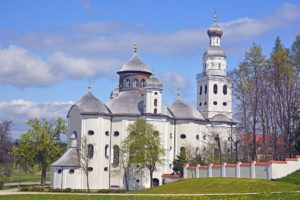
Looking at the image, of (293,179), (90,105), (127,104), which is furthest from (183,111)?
(293,179)

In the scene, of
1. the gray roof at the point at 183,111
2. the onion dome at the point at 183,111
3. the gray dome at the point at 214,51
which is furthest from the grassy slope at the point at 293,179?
the gray dome at the point at 214,51

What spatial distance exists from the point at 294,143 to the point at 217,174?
27.1ft

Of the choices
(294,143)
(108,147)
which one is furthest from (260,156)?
(108,147)

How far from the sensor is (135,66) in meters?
77.1

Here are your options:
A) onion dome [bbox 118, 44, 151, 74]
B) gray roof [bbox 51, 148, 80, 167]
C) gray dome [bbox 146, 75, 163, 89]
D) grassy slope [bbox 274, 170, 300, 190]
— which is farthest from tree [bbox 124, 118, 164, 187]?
grassy slope [bbox 274, 170, 300, 190]

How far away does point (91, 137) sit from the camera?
221ft

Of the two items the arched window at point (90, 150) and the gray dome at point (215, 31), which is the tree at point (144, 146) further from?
the gray dome at point (215, 31)

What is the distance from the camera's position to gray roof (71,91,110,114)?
67.9 m

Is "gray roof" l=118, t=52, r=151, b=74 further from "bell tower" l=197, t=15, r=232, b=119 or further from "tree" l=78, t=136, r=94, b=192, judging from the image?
"tree" l=78, t=136, r=94, b=192

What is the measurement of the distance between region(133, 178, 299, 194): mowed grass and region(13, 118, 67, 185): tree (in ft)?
96.5

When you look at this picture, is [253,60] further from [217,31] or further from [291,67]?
[217,31]

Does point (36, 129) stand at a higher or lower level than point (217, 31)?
lower

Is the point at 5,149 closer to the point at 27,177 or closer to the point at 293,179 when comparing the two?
the point at 27,177

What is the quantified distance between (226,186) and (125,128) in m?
28.3
